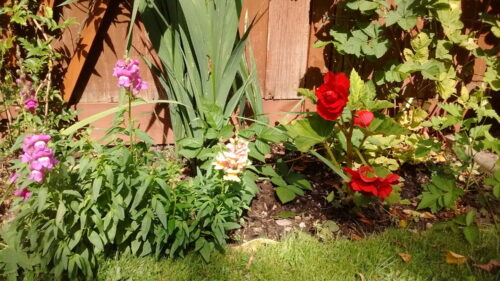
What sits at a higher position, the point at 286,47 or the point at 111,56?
the point at 286,47

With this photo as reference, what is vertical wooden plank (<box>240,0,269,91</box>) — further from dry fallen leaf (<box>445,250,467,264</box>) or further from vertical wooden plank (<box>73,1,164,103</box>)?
dry fallen leaf (<box>445,250,467,264</box>)

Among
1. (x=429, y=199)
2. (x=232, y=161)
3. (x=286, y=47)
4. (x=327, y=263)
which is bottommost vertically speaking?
(x=327, y=263)

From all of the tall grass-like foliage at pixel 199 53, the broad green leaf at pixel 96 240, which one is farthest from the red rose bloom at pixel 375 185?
the broad green leaf at pixel 96 240

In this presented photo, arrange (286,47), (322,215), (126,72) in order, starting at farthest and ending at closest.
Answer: (286,47)
(322,215)
(126,72)

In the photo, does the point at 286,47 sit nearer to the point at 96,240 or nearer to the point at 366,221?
the point at 366,221

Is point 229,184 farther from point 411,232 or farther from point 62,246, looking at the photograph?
point 411,232

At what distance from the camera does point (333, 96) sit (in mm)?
2131

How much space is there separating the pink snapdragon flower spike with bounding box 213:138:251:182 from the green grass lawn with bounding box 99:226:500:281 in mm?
429

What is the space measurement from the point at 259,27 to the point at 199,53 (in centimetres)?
73

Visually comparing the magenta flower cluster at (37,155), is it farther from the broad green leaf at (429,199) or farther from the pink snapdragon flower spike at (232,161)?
the broad green leaf at (429,199)

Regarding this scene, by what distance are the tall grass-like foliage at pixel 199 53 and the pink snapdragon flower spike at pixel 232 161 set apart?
419 millimetres

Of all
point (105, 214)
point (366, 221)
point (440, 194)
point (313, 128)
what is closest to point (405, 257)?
point (366, 221)

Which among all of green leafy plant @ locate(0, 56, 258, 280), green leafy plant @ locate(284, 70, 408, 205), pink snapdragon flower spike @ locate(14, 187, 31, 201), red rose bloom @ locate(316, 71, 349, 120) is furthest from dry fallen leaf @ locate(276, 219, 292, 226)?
pink snapdragon flower spike @ locate(14, 187, 31, 201)

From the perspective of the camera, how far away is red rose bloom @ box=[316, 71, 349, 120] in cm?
213
